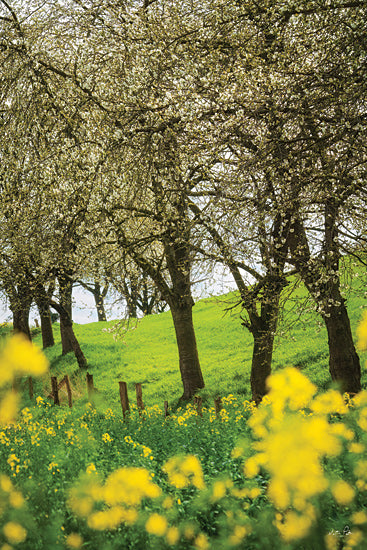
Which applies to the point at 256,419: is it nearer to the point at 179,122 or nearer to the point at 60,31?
the point at 179,122

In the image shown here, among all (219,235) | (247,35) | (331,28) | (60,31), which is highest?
(60,31)

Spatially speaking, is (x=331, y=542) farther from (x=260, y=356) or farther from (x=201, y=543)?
(x=260, y=356)

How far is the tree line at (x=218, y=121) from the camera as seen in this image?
755 centimetres

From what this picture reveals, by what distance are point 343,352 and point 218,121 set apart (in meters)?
5.67

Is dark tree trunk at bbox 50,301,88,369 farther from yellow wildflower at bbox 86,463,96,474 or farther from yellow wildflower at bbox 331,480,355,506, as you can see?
yellow wildflower at bbox 331,480,355,506

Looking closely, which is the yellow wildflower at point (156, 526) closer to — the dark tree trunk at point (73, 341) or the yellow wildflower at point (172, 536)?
the yellow wildflower at point (172, 536)

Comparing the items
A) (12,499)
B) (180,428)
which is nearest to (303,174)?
(180,428)

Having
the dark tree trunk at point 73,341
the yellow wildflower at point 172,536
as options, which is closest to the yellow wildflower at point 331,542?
the yellow wildflower at point 172,536

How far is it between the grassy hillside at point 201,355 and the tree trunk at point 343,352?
551mm

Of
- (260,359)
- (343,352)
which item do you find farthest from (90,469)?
(260,359)

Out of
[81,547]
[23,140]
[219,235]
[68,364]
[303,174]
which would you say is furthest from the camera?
[68,364]

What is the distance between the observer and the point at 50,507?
14.6ft

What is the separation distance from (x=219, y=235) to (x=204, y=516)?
5.78 meters

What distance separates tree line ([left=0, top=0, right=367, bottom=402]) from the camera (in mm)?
7547
